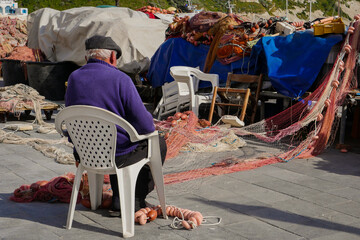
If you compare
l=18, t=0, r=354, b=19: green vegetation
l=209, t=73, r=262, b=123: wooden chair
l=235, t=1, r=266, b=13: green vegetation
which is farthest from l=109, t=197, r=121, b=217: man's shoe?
l=235, t=1, r=266, b=13: green vegetation

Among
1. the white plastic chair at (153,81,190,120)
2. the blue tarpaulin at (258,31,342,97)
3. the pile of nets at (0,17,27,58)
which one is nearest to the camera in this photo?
the blue tarpaulin at (258,31,342,97)

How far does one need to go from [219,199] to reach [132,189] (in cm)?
125

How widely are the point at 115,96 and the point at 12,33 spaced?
23848mm

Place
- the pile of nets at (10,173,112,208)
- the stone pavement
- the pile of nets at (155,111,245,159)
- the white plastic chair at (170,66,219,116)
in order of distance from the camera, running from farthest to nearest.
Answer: the white plastic chair at (170,66,219,116), the pile of nets at (155,111,245,159), the pile of nets at (10,173,112,208), the stone pavement

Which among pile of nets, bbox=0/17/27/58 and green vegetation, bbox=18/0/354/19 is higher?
green vegetation, bbox=18/0/354/19

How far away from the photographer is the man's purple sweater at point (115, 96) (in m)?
3.74

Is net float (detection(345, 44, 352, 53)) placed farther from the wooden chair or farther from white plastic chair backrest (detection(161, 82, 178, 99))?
white plastic chair backrest (detection(161, 82, 178, 99))

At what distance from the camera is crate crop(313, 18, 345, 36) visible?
24.5ft

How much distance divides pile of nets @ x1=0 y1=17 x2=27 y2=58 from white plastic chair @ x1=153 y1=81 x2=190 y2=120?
14.8 metres

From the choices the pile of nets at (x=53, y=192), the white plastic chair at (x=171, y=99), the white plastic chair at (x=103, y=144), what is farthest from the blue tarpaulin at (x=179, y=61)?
the white plastic chair at (x=103, y=144)

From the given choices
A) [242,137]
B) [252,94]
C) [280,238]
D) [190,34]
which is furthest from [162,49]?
[280,238]

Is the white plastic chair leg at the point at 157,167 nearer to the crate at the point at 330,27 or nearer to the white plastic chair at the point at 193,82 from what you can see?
the crate at the point at 330,27

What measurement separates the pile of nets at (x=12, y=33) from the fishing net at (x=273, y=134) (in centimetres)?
1785

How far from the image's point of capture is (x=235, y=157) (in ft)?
21.4
